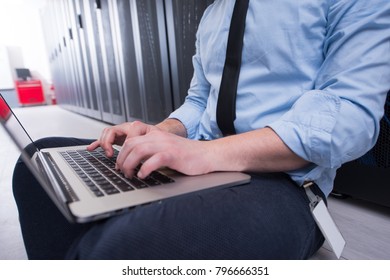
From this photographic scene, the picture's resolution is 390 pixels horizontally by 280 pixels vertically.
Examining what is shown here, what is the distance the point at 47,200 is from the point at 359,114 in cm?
55

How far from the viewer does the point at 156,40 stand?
1.64 metres

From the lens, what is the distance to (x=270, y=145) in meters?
0.42

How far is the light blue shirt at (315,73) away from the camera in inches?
15.5

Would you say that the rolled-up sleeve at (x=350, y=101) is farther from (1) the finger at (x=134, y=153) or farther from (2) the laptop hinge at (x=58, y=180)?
(2) the laptop hinge at (x=58, y=180)

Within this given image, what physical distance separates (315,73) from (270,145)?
17 cm

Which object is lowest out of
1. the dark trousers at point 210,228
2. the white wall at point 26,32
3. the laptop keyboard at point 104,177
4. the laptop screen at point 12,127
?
the dark trousers at point 210,228

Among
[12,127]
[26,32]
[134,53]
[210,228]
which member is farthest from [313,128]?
[26,32]

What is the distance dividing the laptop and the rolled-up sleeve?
112mm

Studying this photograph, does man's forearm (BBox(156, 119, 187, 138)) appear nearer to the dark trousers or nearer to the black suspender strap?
the black suspender strap

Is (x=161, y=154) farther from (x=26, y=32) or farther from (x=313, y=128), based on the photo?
(x=26, y=32)

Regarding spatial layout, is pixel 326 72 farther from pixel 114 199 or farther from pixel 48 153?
pixel 48 153

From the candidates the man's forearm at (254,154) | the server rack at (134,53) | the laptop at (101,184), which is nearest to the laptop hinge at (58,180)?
the laptop at (101,184)

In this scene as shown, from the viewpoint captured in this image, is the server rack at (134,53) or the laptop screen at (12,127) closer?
the laptop screen at (12,127)

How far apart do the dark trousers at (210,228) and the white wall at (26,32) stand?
27.0 ft
